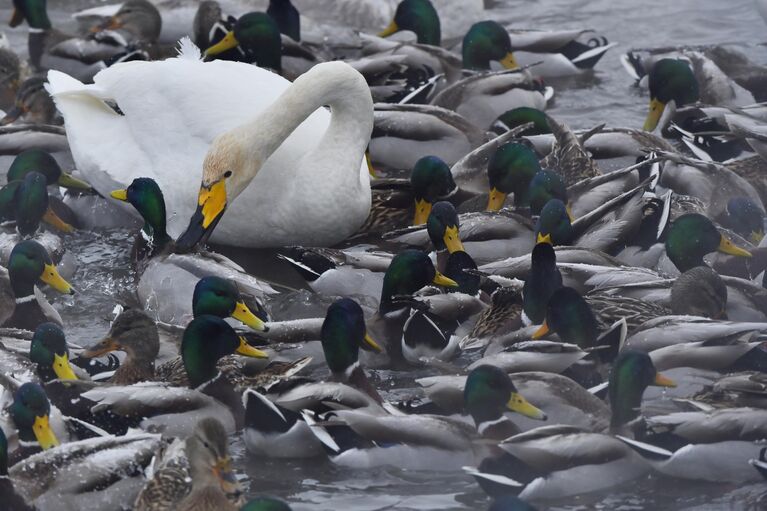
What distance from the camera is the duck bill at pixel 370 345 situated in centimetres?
706

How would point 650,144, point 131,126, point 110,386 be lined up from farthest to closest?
point 650,144
point 131,126
point 110,386

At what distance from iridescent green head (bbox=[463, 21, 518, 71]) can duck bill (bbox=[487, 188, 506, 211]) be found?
2.53 m

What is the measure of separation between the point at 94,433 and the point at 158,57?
6.26 meters

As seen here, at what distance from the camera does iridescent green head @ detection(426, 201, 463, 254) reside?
26.4ft

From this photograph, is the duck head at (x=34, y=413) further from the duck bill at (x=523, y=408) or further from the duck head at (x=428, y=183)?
the duck head at (x=428, y=183)

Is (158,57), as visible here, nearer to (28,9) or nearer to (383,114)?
(28,9)

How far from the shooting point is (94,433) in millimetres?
6402

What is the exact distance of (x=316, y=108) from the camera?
846cm

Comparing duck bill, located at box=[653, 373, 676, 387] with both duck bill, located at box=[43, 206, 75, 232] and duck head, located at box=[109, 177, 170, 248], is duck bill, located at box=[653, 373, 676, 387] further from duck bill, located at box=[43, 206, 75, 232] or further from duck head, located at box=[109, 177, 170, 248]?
duck bill, located at box=[43, 206, 75, 232]

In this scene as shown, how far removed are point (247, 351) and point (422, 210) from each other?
2297mm

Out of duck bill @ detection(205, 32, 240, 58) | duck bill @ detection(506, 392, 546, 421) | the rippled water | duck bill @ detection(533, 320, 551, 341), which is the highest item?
duck bill @ detection(506, 392, 546, 421)

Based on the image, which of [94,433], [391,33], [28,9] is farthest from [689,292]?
[28,9]

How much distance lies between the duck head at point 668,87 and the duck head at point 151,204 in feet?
12.4

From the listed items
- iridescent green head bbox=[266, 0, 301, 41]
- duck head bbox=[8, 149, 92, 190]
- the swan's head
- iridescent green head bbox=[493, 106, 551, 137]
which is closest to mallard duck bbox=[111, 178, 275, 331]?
the swan's head
